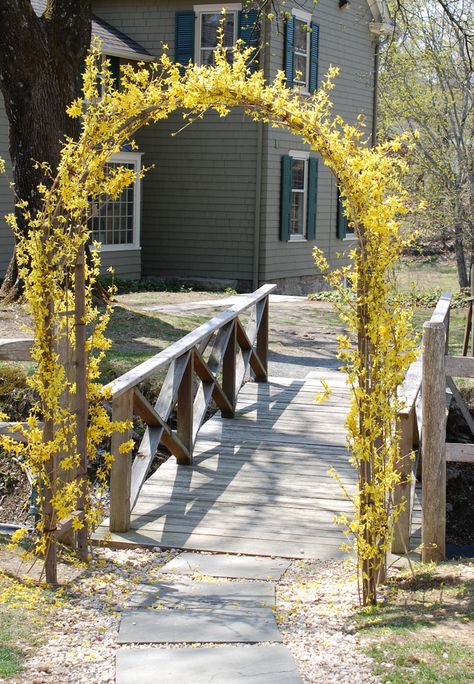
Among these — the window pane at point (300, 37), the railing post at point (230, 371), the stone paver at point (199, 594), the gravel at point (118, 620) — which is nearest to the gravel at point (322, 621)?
the gravel at point (118, 620)

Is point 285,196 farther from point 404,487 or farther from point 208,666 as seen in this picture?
point 208,666

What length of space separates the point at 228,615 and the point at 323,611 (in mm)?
498

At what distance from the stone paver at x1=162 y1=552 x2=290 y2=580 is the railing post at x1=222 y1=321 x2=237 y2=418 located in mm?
3288

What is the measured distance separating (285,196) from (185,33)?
3682 millimetres

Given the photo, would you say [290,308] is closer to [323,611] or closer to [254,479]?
[254,479]

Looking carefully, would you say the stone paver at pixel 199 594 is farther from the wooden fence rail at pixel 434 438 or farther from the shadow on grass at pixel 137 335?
the shadow on grass at pixel 137 335

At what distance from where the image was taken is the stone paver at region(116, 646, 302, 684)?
12.2ft

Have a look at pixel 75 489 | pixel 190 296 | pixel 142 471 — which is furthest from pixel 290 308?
pixel 75 489

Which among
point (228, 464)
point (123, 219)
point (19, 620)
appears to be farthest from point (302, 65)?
point (19, 620)

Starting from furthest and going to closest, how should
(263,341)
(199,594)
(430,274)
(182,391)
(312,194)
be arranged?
(430,274) < (312,194) < (263,341) < (182,391) < (199,594)

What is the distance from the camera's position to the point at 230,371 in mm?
9062

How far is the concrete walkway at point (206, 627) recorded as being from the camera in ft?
12.5

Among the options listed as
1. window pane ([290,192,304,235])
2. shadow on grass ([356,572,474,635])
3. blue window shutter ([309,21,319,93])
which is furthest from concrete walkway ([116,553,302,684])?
blue window shutter ([309,21,319,93])

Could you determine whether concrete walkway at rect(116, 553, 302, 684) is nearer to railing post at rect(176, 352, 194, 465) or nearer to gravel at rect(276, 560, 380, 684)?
gravel at rect(276, 560, 380, 684)
